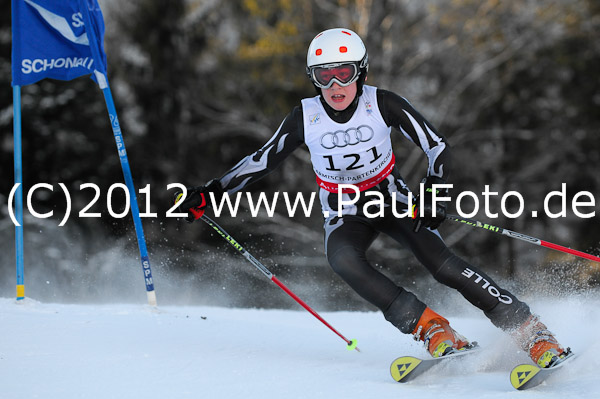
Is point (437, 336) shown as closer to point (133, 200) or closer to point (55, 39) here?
point (133, 200)

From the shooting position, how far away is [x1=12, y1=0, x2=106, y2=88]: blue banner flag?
17.7 ft

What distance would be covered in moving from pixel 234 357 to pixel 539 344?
62.8 inches

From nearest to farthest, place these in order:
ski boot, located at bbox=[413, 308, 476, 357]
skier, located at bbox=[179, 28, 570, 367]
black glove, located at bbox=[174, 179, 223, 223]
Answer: ski boot, located at bbox=[413, 308, 476, 357], skier, located at bbox=[179, 28, 570, 367], black glove, located at bbox=[174, 179, 223, 223]

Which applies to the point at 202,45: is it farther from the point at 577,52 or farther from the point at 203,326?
the point at 203,326

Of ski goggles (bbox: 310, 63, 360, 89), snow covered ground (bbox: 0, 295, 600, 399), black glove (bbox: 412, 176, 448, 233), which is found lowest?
snow covered ground (bbox: 0, 295, 600, 399)

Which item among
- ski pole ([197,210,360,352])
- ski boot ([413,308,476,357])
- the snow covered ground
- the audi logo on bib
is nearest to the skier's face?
the audi logo on bib

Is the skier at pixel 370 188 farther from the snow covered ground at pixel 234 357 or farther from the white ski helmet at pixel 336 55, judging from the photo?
the snow covered ground at pixel 234 357

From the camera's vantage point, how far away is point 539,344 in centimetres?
347

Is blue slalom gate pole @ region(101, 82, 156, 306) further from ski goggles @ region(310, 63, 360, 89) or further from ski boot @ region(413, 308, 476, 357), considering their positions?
ski boot @ region(413, 308, 476, 357)

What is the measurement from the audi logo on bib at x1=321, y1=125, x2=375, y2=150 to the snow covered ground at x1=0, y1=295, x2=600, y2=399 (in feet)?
4.05

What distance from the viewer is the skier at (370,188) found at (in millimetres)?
3656

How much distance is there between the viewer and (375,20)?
572 inches

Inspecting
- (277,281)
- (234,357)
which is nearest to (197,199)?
(277,281)

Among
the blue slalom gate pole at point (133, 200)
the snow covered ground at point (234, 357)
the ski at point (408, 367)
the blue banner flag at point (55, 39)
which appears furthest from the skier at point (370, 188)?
the blue banner flag at point (55, 39)
